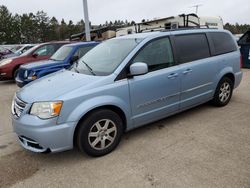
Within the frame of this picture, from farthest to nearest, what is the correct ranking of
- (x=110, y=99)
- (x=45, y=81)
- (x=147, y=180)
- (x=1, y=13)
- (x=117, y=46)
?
(x=1, y=13) < (x=117, y=46) < (x=45, y=81) < (x=110, y=99) < (x=147, y=180)

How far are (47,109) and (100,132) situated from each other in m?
0.78

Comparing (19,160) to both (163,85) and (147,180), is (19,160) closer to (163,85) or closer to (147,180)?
(147,180)

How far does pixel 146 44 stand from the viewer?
396 cm

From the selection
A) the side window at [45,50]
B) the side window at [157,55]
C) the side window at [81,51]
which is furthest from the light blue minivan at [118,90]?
the side window at [45,50]

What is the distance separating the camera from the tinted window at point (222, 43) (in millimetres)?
5002

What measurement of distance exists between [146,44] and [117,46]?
567mm

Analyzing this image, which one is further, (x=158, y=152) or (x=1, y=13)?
(x=1, y=13)

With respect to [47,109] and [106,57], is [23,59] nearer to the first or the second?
[106,57]

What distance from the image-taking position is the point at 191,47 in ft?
15.0

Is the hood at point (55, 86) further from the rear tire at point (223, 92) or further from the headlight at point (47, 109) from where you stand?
the rear tire at point (223, 92)

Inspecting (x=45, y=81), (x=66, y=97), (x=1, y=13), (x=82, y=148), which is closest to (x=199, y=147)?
(x=82, y=148)

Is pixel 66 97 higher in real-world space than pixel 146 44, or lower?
lower

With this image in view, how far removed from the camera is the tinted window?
16.4ft

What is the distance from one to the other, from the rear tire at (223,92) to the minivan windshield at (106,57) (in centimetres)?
218
